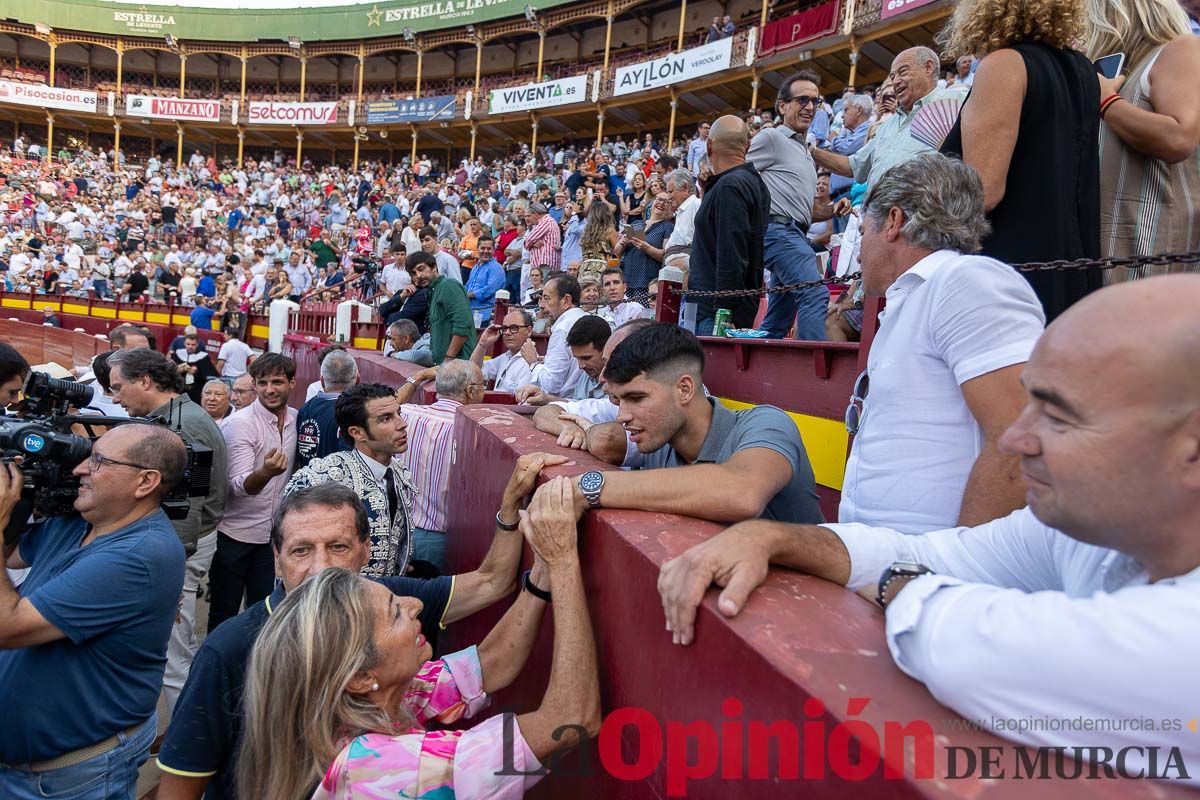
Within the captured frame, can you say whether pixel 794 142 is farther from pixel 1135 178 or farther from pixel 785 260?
pixel 1135 178

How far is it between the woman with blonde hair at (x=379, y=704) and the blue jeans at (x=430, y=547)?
2.20 m

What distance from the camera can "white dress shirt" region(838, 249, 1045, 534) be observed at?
1.61 meters

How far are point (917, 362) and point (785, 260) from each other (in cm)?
336

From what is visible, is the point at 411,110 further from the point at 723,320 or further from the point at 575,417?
the point at 575,417

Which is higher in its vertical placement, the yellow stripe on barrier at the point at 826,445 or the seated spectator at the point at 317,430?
the yellow stripe on barrier at the point at 826,445

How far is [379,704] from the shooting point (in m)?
1.82

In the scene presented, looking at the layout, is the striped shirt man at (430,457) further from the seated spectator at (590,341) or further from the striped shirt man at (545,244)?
the striped shirt man at (545,244)

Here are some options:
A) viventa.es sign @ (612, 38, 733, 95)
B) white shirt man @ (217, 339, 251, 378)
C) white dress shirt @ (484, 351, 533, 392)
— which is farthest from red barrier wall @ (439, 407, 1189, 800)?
viventa.es sign @ (612, 38, 733, 95)

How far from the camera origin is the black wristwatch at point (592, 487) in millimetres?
1872

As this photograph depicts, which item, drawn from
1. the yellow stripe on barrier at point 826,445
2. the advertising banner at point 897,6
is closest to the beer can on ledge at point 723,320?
the yellow stripe on barrier at point 826,445

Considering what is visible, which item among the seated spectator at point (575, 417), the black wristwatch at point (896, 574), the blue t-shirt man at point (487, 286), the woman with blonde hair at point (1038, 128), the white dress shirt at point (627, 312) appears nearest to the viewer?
the black wristwatch at point (896, 574)

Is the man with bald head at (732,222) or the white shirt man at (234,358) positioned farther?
the white shirt man at (234,358)

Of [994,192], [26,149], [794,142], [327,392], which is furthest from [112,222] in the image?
[994,192]

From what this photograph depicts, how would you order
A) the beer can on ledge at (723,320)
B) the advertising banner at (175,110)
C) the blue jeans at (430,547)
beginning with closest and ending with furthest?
the blue jeans at (430,547) → the beer can on ledge at (723,320) → the advertising banner at (175,110)
